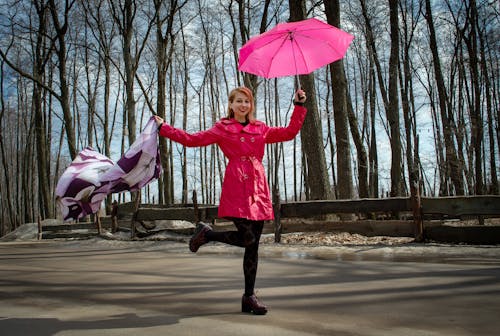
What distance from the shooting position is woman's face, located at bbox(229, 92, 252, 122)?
3908 mm

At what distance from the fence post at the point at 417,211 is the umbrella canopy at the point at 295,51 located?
17.3ft

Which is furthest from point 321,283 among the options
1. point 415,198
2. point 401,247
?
point 415,198

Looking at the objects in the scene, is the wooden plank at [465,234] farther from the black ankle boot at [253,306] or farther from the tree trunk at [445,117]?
the tree trunk at [445,117]

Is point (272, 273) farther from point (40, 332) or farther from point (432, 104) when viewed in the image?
point (432, 104)

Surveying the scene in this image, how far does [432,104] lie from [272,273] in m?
26.4

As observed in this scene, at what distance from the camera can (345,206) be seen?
9969 millimetres

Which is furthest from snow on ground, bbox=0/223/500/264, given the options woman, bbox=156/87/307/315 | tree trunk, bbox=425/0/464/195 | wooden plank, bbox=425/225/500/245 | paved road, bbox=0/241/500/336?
tree trunk, bbox=425/0/464/195

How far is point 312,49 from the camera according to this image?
470 cm

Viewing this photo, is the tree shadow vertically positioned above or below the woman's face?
below

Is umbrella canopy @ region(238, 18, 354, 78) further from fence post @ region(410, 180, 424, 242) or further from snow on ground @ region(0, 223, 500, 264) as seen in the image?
fence post @ region(410, 180, 424, 242)

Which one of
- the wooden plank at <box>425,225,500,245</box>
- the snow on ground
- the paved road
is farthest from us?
the wooden plank at <box>425,225,500,245</box>

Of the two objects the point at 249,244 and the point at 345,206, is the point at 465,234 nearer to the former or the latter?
the point at 345,206

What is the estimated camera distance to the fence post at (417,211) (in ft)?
29.9

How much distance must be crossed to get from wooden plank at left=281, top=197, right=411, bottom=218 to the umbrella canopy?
5.54m
